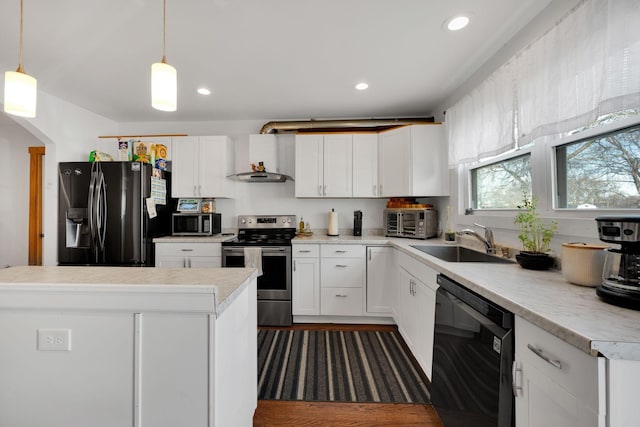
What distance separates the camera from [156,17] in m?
1.64

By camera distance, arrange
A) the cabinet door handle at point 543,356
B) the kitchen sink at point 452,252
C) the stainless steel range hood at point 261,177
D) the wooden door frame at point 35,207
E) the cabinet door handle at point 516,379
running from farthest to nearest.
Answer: the wooden door frame at point 35,207 → the stainless steel range hood at point 261,177 → the kitchen sink at point 452,252 → the cabinet door handle at point 516,379 → the cabinet door handle at point 543,356

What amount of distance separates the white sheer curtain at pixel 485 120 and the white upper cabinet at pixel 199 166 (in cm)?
265

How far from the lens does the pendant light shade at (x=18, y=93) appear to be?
109 centimetres

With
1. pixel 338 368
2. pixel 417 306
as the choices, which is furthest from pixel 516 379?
pixel 338 368

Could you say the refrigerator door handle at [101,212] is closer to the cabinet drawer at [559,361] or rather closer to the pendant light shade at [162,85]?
the pendant light shade at [162,85]

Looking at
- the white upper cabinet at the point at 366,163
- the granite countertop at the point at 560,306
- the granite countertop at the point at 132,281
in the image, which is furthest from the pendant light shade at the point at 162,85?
the white upper cabinet at the point at 366,163

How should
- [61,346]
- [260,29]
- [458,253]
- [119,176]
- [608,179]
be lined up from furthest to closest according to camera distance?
[119,176] → [458,253] → [260,29] → [608,179] → [61,346]

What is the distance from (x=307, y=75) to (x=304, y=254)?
1.79 m

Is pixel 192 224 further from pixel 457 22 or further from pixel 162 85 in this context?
pixel 457 22

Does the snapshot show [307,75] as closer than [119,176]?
Yes

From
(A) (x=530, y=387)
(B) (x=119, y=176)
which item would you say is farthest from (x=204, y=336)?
(B) (x=119, y=176)

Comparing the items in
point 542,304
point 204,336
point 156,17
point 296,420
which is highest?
point 156,17

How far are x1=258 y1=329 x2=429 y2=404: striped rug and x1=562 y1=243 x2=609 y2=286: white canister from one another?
1217 mm

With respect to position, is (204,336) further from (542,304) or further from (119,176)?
(119,176)
